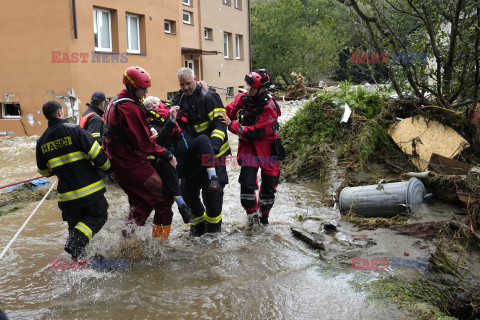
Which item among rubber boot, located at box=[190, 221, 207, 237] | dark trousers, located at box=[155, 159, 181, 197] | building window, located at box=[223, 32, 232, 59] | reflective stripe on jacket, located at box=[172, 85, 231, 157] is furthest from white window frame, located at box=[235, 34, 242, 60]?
dark trousers, located at box=[155, 159, 181, 197]

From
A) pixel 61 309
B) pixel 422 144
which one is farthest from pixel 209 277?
pixel 422 144

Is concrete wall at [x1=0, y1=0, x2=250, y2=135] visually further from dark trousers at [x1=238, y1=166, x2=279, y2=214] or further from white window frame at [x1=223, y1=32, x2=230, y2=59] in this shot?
white window frame at [x1=223, y1=32, x2=230, y2=59]

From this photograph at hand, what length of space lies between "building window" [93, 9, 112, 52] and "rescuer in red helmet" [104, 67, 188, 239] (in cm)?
1073

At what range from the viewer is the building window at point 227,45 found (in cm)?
2757

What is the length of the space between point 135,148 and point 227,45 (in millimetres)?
24167

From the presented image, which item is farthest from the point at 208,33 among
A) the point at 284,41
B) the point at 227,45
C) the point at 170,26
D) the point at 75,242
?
the point at 75,242

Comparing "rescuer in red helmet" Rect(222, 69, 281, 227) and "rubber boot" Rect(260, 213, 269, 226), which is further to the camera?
"rubber boot" Rect(260, 213, 269, 226)

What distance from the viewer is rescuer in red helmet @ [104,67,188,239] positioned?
4695mm

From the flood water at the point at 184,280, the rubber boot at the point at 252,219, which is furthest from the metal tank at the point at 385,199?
the rubber boot at the point at 252,219

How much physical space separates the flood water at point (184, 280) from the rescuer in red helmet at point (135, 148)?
1.33 ft

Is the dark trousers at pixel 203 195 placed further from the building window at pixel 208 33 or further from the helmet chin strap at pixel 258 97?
the building window at pixel 208 33

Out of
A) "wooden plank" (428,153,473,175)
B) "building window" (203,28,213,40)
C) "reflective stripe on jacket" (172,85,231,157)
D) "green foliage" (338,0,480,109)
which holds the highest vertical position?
"building window" (203,28,213,40)

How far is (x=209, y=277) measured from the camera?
4.62 m

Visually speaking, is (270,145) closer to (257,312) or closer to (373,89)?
(257,312)
